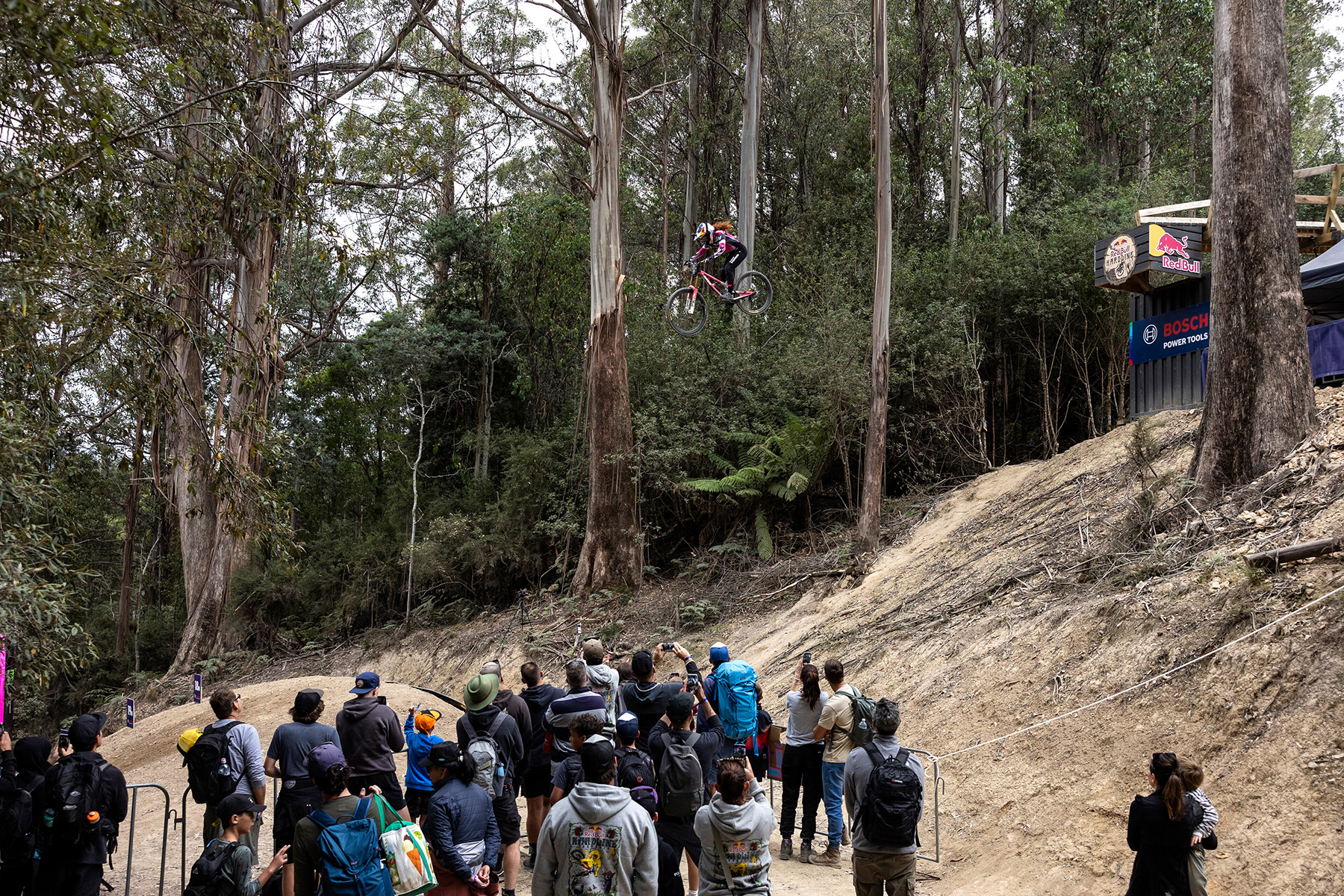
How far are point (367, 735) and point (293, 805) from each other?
634 mm

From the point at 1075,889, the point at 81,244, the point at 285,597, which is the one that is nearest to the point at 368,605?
the point at 285,597

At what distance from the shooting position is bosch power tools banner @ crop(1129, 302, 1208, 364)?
15538 mm

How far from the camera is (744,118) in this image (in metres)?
25.2

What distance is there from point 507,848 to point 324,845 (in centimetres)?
217

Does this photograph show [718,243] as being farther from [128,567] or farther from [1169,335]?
[128,567]

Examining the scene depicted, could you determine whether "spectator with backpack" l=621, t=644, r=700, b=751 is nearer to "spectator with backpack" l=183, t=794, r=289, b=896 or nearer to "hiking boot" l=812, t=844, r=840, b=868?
"hiking boot" l=812, t=844, r=840, b=868

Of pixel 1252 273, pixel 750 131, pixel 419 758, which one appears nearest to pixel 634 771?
pixel 419 758

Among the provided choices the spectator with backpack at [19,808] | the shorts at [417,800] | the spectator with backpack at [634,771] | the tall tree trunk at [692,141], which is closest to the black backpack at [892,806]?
the spectator with backpack at [634,771]

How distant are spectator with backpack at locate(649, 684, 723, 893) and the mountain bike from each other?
12.5m

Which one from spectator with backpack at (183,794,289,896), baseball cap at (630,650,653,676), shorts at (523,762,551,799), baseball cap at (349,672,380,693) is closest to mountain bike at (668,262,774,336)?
baseball cap at (630,650,653,676)

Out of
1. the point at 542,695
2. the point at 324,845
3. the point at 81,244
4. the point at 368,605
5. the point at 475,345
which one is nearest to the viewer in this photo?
the point at 324,845

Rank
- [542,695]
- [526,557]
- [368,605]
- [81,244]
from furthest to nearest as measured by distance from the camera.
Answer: [368,605]
[526,557]
[81,244]
[542,695]

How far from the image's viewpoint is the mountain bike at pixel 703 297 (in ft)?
58.9

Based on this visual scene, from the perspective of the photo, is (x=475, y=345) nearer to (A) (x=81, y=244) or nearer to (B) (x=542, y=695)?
(A) (x=81, y=244)
